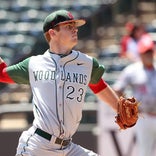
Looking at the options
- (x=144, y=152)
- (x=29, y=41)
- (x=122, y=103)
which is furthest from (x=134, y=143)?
(x=29, y=41)

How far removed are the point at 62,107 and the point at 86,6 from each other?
8.93 m

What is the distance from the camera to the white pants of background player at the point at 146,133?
7977mm

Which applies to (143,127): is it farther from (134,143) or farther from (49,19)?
(49,19)

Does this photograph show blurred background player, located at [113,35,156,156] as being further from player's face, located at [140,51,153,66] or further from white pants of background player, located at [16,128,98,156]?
white pants of background player, located at [16,128,98,156]

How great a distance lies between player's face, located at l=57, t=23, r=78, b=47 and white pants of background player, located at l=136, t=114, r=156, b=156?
3.01 meters

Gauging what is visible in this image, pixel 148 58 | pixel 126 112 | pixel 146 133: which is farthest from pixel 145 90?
pixel 126 112

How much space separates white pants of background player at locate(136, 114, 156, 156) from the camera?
7977 millimetres

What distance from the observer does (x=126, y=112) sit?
17.3 ft

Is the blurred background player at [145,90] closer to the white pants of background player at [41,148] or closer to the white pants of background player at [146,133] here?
the white pants of background player at [146,133]

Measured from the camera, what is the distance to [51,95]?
16.4 feet

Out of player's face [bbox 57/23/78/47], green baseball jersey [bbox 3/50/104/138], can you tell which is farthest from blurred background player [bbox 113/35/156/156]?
player's face [bbox 57/23/78/47]

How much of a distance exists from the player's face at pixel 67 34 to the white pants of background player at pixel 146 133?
301 centimetres

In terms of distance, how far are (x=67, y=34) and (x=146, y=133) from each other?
3.18m

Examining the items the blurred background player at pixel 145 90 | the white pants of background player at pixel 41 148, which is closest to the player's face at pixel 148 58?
the blurred background player at pixel 145 90
